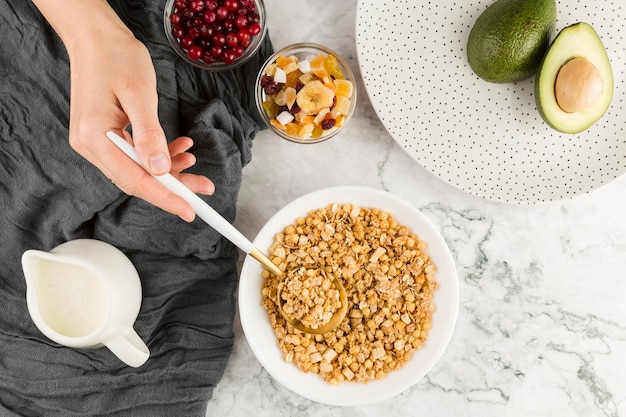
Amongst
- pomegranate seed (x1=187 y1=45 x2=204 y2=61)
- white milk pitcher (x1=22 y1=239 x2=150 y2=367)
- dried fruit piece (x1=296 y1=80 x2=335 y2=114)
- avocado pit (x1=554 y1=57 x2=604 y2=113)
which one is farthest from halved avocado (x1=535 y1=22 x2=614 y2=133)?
white milk pitcher (x1=22 y1=239 x2=150 y2=367)

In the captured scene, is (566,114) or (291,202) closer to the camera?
(566,114)

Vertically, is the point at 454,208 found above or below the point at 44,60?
below

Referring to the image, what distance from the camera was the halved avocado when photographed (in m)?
0.97

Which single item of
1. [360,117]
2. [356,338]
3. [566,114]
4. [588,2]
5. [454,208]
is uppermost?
[588,2]

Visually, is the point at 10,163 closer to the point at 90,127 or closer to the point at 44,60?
the point at 44,60

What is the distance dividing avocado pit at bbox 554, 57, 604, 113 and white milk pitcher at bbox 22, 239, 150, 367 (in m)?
0.77

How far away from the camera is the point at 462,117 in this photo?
44.8 inches

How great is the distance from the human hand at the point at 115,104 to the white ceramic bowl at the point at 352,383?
9.1 inches

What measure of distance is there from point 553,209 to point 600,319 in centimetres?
23

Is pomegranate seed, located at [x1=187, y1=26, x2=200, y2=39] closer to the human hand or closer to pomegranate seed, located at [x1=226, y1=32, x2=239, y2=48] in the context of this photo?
pomegranate seed, located at [x1=226, y1=32, x2=239, y2=48]

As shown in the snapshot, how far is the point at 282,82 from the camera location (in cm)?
111

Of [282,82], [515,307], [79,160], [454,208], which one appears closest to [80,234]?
[79,160]

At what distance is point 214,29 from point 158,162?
1.26 feet

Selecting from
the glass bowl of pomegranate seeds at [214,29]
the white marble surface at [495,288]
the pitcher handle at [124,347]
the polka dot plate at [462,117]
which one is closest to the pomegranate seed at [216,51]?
the glass bowl of pomegranate seeds at [214,29]
